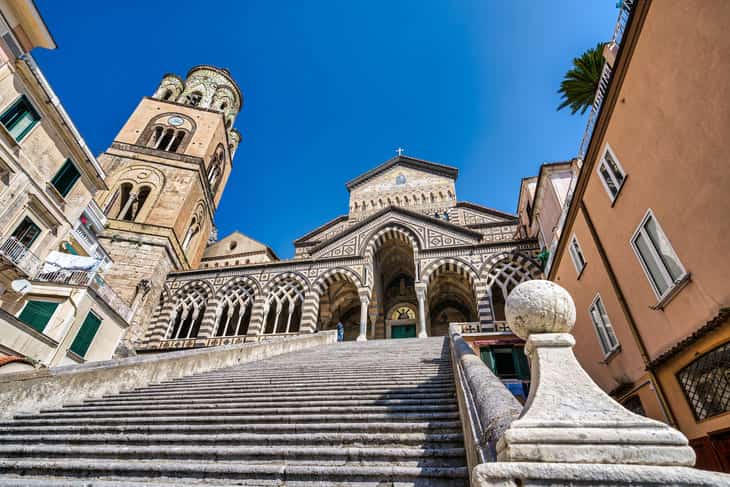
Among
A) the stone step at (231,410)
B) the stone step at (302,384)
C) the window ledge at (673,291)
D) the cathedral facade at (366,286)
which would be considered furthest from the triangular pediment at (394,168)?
the stone step at (231,410)

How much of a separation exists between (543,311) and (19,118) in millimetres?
17475

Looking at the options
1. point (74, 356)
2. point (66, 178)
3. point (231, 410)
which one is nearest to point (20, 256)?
point (66, 178)

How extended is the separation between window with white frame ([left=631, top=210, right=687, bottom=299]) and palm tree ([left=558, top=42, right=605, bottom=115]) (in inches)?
366

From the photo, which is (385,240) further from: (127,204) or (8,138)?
(127,204)

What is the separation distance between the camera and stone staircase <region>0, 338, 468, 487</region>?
3004 millimetres

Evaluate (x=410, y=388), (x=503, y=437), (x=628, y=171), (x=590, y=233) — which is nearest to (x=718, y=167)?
(x=628, y=171)

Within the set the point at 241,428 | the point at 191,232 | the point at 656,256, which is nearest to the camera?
the point at 241,428

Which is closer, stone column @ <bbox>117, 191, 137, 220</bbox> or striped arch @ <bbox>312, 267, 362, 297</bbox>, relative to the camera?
striped arch @ <bbox>312, 267, 362, 297</bbox>

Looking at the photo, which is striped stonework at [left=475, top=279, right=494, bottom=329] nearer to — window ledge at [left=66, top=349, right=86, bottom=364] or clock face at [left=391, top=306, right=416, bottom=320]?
clock face at [left=391, top=306, right=416, bottom=320]

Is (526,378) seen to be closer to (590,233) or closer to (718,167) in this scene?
(590,233)

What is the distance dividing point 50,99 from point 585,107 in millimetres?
21778

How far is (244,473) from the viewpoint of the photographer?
303 centimetres

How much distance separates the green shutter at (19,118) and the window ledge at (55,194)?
203 centimetres

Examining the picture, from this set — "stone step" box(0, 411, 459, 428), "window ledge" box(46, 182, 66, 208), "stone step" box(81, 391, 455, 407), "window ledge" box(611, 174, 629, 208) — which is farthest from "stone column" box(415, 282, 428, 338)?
"window ledge" box(46, 182, 66, 208)
